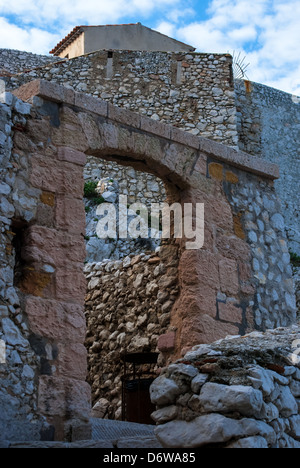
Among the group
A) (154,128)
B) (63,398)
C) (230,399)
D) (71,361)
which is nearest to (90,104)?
(154,128)

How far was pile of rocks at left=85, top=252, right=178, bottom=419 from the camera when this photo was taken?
350 inches

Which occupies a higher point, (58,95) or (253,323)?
(58,95)

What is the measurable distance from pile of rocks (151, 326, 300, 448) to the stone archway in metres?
1.55

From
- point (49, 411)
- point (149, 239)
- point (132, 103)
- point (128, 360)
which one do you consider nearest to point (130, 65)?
point (132, 103)

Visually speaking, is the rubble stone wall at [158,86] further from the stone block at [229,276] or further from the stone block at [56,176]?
the stone block at [56,176]

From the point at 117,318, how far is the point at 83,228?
288cm

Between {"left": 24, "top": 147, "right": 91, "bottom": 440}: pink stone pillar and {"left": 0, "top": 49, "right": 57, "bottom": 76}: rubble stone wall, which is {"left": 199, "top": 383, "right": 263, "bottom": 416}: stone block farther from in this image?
{"left": 0, "top": 49, "right": 57, "bottom": 76}: rubble stone wall

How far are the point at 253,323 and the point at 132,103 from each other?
10.3 m

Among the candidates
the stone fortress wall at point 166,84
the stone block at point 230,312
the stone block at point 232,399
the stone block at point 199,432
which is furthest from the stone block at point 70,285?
the stone fortress wall at point 166,84

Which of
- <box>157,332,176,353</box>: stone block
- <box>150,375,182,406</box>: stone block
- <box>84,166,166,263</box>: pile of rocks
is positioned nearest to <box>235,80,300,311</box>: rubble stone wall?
<box>84,166,166,263</box>: pile of rocks

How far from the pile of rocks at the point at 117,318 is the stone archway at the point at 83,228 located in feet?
2.46

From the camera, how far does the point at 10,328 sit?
594 centimetres

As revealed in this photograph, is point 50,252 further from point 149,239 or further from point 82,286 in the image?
point 149,239

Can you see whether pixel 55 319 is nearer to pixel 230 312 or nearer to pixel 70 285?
pixel 70 285
